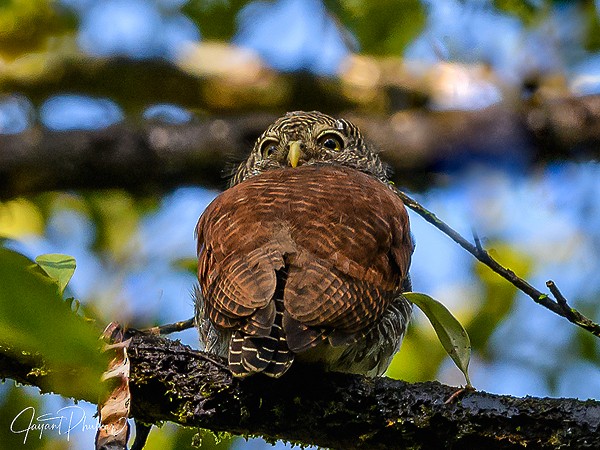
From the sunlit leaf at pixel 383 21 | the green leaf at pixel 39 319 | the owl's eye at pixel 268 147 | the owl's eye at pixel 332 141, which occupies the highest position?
the sunlit leaf at pixel 383 21

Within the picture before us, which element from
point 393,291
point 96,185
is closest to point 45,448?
point 393,291

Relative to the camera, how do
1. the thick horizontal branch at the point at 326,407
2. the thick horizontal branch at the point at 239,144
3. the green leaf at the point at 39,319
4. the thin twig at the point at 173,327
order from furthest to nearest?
1. the thick horizontal branch at the point at 239,144
2. the thin twig at the point at 173,327
3. the thick horizontal branch at the point at 326,407
4. the green leaf at the point at 39,319

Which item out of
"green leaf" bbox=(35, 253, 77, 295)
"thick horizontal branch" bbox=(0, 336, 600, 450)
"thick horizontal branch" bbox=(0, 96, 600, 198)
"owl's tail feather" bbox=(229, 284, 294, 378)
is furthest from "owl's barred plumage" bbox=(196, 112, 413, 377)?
"thick horizontal branch" bbox=(0, 96, 600, 198)

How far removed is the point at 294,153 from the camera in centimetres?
460

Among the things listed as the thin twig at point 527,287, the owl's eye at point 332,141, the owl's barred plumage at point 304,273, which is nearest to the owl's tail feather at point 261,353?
the owl's barred plumage at point 304,273


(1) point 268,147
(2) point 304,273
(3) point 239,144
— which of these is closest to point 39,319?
(2) point 304,273

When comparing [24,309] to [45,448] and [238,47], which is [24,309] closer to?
[45,448]

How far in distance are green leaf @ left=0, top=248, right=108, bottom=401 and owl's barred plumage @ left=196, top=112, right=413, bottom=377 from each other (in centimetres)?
160

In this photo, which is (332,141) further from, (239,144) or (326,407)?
(326,407)

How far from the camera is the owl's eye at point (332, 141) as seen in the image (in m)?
4.96

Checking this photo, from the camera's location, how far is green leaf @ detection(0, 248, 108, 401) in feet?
2.60

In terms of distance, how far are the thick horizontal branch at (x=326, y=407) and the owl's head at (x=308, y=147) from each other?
7.18 ft

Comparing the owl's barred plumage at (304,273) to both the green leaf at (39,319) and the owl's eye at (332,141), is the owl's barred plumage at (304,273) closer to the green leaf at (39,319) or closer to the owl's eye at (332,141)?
the owl's eye at (332,141)

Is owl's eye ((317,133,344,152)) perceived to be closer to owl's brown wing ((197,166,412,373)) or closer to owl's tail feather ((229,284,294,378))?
owl's brown wing ((197,166,412,373))
